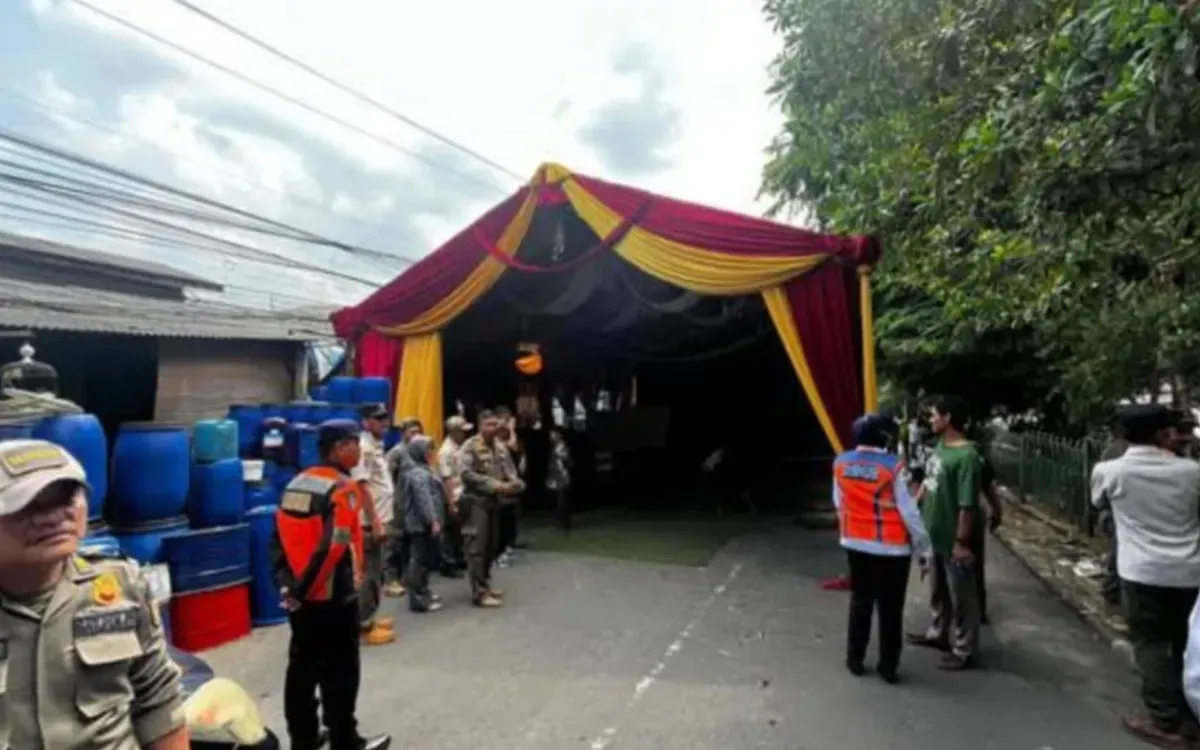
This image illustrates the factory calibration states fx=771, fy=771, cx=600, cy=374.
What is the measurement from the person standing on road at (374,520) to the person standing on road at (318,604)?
685 mm

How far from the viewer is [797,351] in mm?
6609

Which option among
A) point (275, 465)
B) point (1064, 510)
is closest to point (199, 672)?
point (275, 465)

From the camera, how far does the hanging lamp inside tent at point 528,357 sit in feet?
35.0

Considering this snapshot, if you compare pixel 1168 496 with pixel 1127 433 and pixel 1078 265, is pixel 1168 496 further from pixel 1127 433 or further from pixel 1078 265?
pixel 1078 265

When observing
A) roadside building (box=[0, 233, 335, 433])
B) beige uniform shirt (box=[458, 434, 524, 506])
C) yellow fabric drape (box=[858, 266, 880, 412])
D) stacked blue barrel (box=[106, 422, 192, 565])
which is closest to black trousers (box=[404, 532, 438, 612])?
beige uniform shirt (box=[458, 434, 524, 506])

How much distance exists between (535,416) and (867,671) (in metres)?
7.34

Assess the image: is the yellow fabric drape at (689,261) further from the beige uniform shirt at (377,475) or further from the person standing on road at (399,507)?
the beige uniform shirt at (377,475)

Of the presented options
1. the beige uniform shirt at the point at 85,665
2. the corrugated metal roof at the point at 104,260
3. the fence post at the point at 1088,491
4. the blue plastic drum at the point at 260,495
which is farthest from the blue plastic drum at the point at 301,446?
the corrugated metal roof at the point at 104,260

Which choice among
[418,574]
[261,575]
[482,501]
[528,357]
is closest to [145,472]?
[261,575]

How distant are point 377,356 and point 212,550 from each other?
4.22m

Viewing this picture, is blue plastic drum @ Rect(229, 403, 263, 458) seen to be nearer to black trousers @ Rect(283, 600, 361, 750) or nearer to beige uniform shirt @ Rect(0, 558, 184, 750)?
black trousers @ Rect(283, 600, 361, 750)

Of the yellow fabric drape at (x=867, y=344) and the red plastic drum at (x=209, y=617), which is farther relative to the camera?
the yellow fabric drape at (x=867, y=344)

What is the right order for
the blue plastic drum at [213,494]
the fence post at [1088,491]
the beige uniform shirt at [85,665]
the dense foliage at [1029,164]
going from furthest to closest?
the fence post at [1088,491] → the blue plastic drum at [213,494] → the dense foliage at [1029,164] → the beige uniform shirt at [85,665]

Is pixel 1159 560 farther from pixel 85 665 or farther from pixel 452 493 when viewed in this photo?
pixel 452 493
